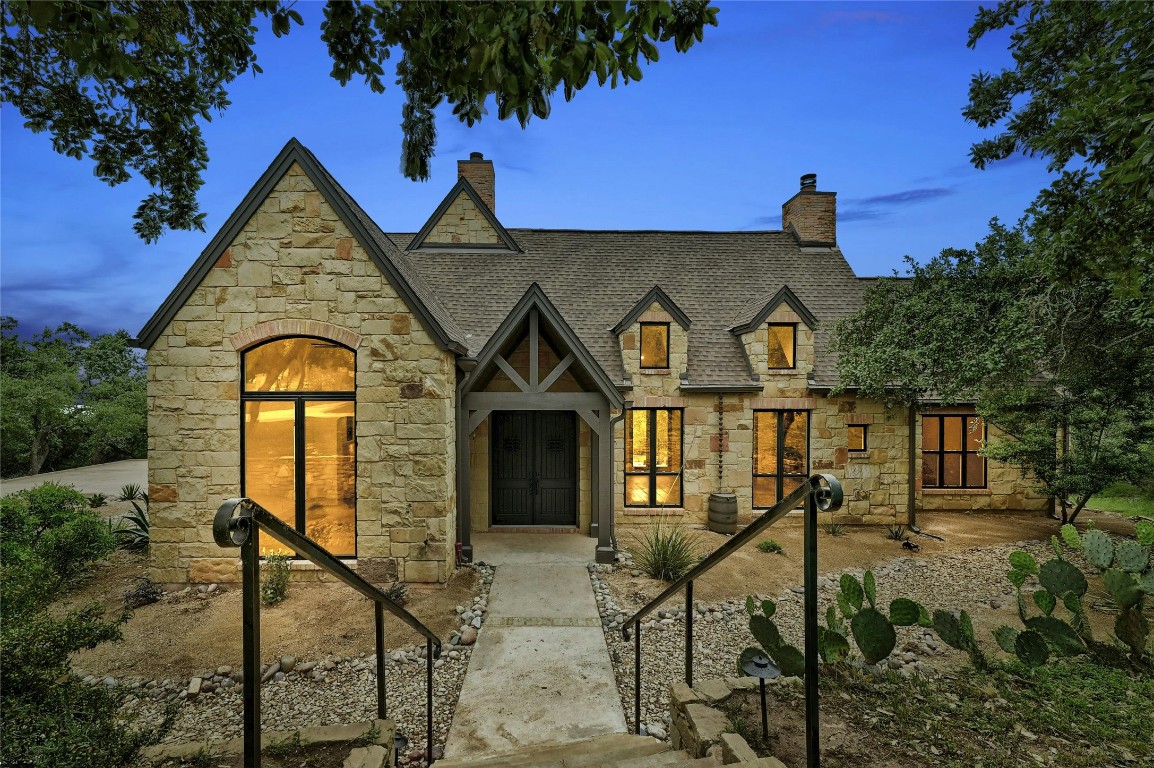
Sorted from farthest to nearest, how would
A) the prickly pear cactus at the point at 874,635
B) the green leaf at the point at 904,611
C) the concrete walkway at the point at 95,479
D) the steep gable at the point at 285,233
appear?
the concrete walkway at the point at 95,479, the steep gable at the point at 285,233, the green leaf at the point at 904,611, the prickly pear cactus at the point at 874,635

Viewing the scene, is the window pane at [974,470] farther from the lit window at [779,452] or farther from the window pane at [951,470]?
the lit window at [779,452]

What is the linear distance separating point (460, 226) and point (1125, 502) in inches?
793

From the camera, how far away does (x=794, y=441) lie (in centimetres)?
1092

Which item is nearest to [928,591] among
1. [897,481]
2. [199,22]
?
[897,481]

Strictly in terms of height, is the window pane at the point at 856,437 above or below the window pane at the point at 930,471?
above

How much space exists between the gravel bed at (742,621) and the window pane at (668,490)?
Result: 2928mm

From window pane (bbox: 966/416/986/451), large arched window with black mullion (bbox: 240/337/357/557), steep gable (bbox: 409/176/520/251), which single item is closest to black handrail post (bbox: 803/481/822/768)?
large arched window with black mullion (bbox: 240/337/357/557)

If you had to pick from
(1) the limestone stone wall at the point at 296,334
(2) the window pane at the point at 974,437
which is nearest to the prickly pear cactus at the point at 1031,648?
(1) the limestone stone wall at the point at 296,334

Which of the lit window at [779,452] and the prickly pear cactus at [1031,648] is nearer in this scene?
the prickly pear cactus at [1031,648]

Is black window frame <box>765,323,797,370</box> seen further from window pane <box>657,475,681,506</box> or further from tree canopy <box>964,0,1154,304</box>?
tree canopy <box>964,0,1154,304</box>

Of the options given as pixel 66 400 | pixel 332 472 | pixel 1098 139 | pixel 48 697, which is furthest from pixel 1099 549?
pixel 66 400

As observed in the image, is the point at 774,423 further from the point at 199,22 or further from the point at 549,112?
the point at 199,22

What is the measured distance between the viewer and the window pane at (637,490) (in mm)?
10742

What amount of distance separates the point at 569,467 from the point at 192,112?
8109 mm
